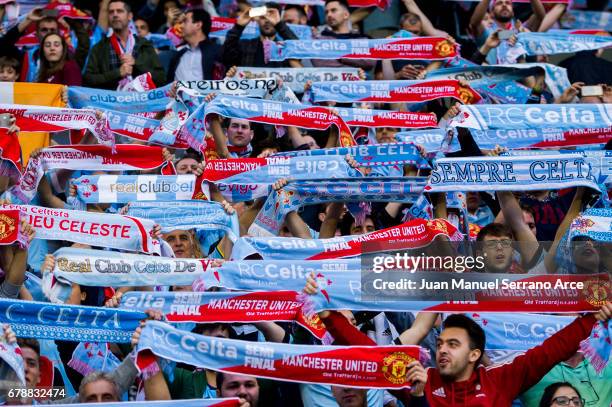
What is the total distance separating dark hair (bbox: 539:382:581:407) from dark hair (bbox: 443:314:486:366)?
0.42 m

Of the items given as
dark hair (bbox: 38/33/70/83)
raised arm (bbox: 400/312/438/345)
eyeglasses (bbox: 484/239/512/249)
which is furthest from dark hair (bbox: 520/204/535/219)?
dark hair (bbox: 38/33/70/83)

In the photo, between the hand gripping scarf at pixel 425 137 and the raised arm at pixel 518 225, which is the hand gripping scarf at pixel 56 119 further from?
the raised arm at pixel 518 225

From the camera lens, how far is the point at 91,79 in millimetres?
13836

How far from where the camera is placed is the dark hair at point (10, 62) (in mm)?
13820

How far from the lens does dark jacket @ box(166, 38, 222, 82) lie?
14091mm

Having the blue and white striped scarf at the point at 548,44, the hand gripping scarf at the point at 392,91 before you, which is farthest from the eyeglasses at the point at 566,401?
the blue and white striped scarf at the point at 548,44

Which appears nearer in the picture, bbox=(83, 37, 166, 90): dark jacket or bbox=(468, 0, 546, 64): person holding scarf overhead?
bbox=(83, 37, 166, 90): dark jacket

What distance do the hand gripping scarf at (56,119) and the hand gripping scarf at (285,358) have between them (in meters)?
3.50

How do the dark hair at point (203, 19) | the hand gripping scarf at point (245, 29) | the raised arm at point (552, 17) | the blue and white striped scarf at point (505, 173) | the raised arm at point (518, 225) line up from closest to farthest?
the raised arm at point (518, 225), the blue and white striped scarf at point (505, 173), the hand gripping scarf at point (245, 29), the dark hair at point (203, 19), the raised arm at point (552, 17)

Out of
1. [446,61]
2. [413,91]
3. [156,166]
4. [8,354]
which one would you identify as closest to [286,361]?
[8,354]

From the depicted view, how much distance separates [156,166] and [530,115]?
294 cm

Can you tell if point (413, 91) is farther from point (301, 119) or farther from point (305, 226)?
point (305, 226)

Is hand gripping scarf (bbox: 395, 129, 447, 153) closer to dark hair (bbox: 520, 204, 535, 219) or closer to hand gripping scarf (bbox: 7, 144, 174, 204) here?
dark hair (bbox: 520, 204, 535, 219)

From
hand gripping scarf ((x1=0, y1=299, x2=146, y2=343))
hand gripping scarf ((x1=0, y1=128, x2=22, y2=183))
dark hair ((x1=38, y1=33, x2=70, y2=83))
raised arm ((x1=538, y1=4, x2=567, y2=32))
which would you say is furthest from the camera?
raised arm ((x1=538, y1=4, x2=567, y2=32))
